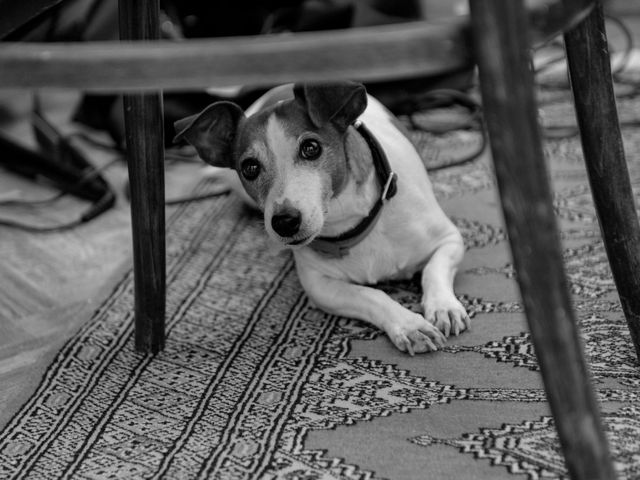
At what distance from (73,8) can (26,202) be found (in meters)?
0.55

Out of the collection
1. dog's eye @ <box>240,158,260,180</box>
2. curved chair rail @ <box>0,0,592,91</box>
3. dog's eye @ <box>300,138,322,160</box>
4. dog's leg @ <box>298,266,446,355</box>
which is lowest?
curved chair rail @ <box>0,0,592,91</box>

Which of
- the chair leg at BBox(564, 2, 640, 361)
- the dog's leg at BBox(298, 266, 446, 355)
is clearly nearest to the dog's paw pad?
the dog's leg at BBox(298, 266, 446, 355)

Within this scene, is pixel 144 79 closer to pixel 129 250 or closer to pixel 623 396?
pixel 623 396

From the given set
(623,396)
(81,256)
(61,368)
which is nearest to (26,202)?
(81,256)

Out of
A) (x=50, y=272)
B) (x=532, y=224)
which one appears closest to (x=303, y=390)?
(x=532, y=224)

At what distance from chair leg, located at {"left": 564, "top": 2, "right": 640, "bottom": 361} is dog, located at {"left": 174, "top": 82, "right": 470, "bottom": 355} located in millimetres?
331

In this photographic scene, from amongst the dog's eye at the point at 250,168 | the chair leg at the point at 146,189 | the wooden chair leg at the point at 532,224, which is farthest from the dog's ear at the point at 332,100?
the wooden chair leg at the point at 532,224

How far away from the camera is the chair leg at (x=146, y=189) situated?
1.33 meters

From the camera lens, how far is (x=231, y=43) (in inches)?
32.4

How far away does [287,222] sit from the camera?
1.49m

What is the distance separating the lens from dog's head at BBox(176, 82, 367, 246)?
1.50 metres

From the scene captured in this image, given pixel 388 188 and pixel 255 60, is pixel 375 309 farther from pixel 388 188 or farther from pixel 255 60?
pixel 255 60

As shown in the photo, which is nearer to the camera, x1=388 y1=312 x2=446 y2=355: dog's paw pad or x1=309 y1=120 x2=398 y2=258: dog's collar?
x1=388 y1=312 x2=446 y2=355: dog's paw pad

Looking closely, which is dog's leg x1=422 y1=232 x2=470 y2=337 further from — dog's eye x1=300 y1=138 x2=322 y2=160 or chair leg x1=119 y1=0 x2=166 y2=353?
chair leg x1=119 y1=0 x2=166 y2=353
